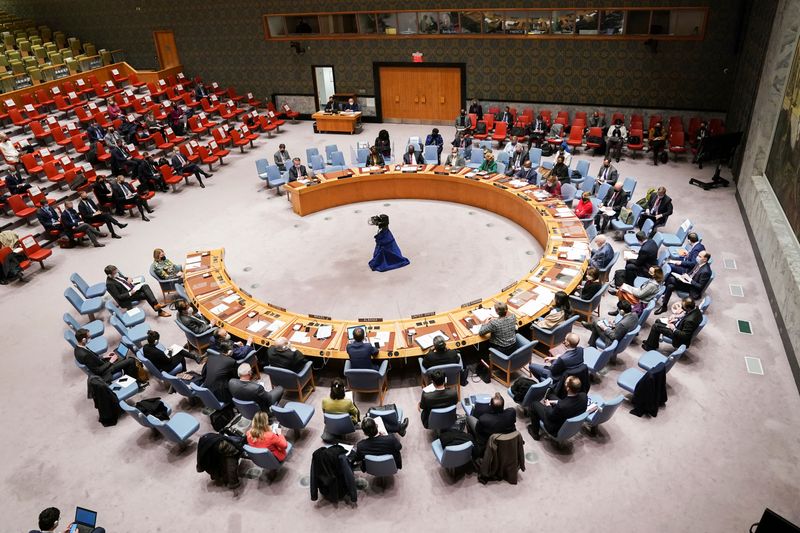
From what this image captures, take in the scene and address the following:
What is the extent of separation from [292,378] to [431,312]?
3260 millimetres

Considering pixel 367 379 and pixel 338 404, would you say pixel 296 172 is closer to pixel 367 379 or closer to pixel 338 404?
pixel 367 379

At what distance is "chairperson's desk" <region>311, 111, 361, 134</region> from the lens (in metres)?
21.0

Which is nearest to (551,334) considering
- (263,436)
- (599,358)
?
(599,358)

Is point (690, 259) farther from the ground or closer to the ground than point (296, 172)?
closer to the ground

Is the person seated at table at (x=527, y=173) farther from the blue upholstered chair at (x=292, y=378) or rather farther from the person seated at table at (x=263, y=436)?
the person seated at table at (x=263, y=436)

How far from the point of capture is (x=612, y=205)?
41.6 feet

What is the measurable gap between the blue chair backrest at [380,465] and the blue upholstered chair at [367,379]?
1540mm

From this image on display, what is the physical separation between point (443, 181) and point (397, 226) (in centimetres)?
212

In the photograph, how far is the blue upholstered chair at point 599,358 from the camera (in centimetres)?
787

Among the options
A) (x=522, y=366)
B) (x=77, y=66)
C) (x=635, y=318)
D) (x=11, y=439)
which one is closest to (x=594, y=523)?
(x=522, y=366)

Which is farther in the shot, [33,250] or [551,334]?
[33,250]

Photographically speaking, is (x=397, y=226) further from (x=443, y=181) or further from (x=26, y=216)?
(x=26, y=216)

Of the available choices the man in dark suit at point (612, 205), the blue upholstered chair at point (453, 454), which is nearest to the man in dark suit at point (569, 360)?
the blue upholstered chair at point (453, 454)

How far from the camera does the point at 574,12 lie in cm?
1808
